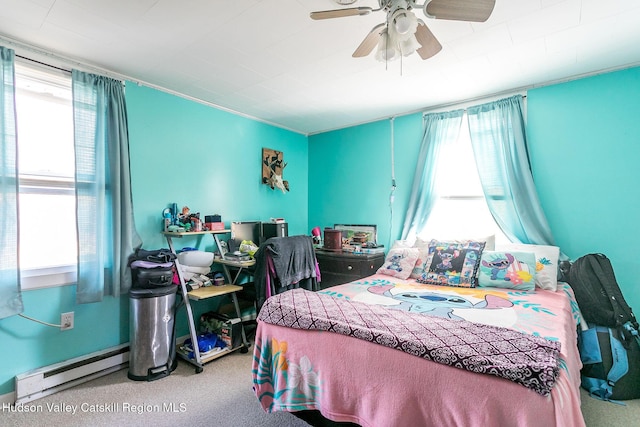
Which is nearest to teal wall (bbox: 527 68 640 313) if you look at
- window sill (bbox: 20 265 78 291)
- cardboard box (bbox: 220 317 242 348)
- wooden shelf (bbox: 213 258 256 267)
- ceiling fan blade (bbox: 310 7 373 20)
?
ceiling fan blade (bbox: 310 7 373 20)

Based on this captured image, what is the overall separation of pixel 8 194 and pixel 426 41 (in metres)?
2.78

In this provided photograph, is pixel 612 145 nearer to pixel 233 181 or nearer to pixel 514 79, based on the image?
pixel 514 79

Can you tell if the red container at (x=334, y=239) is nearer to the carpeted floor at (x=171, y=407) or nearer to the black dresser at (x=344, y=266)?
the black dresser at (x=344, y=266)

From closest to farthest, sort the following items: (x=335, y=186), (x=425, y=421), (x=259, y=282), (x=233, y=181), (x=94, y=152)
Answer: (x=425, y=421) < (x=94, y=152) < (x=259, y=282) < (x=233, y=181) < (x=335, y=186)

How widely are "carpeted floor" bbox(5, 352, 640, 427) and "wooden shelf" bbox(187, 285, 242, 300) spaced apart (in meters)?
0.60

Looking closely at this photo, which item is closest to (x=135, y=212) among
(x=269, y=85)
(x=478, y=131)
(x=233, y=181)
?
(x=233, y=181)

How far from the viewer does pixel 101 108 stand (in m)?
2.43

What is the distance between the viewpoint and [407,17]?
4.67 feet

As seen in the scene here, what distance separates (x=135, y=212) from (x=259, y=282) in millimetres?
1259

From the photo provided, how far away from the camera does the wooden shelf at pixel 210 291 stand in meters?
2.62

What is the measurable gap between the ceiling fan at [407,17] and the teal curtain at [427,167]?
169 cm

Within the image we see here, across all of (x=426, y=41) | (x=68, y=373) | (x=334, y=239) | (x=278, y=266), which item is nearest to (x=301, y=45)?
(x=426, y=41)

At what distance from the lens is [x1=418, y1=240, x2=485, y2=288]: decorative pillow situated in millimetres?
2479

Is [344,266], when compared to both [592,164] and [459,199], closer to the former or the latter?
[459,199]
